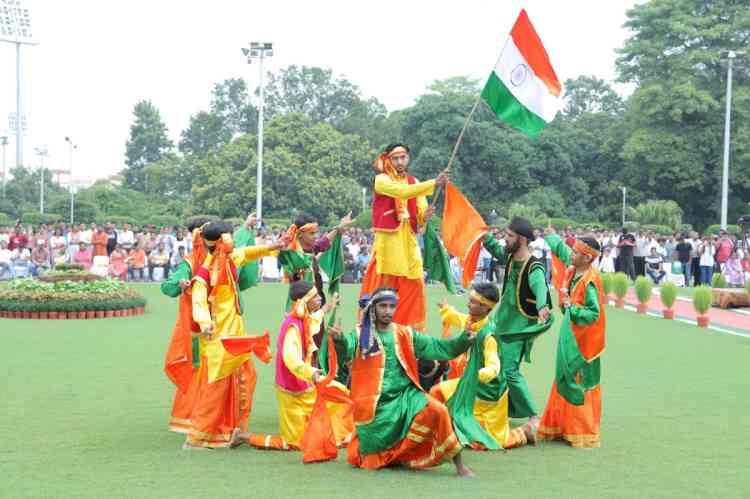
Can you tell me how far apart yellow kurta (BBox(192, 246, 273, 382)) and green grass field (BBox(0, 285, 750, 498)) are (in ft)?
1.98

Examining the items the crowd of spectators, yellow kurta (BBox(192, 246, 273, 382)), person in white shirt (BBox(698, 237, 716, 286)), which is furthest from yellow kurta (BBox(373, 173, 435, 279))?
person in white shirt (BBox(698, 237, 716, 286))

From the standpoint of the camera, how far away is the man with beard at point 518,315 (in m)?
7.36

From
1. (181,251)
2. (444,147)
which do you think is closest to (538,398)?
(181,251)

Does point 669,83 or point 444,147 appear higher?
point 669,83

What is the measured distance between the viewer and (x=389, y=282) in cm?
812

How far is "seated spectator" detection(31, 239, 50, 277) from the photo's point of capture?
77.8 feet

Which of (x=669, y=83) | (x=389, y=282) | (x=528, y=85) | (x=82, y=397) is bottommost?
(x=82, y=397)

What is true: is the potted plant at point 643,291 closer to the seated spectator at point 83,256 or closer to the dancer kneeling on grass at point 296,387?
the dancer kneeling on grass at point 296,387

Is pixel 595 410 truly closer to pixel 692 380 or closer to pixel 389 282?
pixel 389 282

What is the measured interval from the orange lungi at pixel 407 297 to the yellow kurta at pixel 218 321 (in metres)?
1.37

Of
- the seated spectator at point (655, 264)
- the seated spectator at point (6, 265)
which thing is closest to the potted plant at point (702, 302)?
the seated spectator at point (655, 264)

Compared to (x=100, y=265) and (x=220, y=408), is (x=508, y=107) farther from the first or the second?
(x=100, y=265)

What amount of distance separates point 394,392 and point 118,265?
1856 centimetres

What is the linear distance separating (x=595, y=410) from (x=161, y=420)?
11.3 feet
